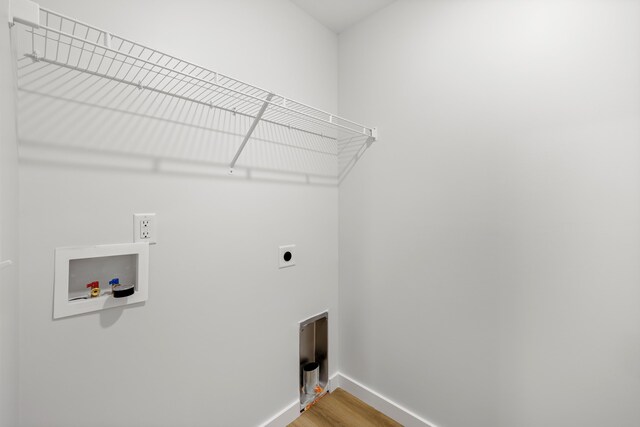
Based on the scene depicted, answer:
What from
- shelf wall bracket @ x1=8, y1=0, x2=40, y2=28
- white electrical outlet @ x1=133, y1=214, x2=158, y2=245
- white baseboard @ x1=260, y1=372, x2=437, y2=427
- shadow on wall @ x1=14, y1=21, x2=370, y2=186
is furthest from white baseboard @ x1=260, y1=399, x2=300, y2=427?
shelf wall bracket @ x1=8, y1=0, x2=40, y2=28

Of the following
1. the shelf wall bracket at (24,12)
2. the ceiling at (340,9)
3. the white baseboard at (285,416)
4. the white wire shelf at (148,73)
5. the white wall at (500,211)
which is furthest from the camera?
the ceiling at (340,9)

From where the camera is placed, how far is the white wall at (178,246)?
2.75ft

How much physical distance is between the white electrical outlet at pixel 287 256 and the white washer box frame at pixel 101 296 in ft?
2.05

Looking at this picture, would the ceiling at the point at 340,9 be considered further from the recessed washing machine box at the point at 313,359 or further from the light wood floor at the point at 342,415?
the light wood floor at the point at 342,415

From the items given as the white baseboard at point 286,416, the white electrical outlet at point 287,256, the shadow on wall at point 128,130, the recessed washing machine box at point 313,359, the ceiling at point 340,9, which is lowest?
the white baseboard at point 286,416

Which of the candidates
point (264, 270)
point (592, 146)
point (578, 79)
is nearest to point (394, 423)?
point (264, 270)

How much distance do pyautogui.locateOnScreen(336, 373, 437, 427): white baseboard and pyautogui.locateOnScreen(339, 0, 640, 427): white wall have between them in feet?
0.12

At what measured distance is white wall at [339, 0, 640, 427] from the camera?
3.14 feet

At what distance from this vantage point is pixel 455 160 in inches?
51.9

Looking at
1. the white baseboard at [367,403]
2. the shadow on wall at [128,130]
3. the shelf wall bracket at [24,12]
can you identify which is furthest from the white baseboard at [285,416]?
the shelf wall bracket at [24,12]

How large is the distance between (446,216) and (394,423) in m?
1.17

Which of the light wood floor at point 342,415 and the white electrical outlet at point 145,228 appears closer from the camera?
the white electrical outlet at point 145,228

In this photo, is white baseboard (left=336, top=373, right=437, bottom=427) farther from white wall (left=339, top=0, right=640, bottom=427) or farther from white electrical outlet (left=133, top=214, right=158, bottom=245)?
white electrical outlet (left=133, top=214, right=158, bottom=245)

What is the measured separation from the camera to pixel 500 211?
1.19 metres
